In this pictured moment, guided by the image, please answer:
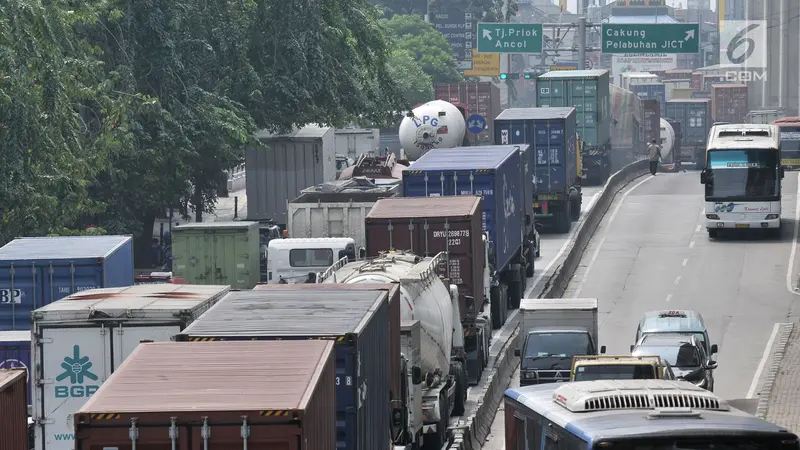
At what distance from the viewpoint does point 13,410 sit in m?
14.4

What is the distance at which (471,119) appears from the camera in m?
60.5

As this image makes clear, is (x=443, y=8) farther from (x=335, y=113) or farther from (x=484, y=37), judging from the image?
(x=335, y=113)

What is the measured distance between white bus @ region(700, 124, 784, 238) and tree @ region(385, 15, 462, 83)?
59692 millimetres

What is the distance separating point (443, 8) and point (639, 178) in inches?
2942

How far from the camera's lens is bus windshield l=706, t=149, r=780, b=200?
46.7 m

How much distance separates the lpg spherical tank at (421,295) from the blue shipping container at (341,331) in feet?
14.7

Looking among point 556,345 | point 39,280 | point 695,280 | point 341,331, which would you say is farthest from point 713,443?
point 695,280

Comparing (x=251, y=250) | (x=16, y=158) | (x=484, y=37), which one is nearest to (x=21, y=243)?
(x=16, y=158)

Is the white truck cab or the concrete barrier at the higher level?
the white truck cab

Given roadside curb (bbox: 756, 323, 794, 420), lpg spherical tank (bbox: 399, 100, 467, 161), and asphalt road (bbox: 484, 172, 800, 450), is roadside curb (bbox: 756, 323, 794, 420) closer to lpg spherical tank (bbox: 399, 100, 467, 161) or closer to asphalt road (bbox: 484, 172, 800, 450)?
asphalt road (bbox: 484, 172, 800, 450)

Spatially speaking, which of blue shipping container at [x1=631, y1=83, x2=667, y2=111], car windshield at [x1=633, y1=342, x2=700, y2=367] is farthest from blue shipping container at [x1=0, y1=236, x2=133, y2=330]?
blue shipping container at [x1=631, y1=83, x2=667, y2=111]
